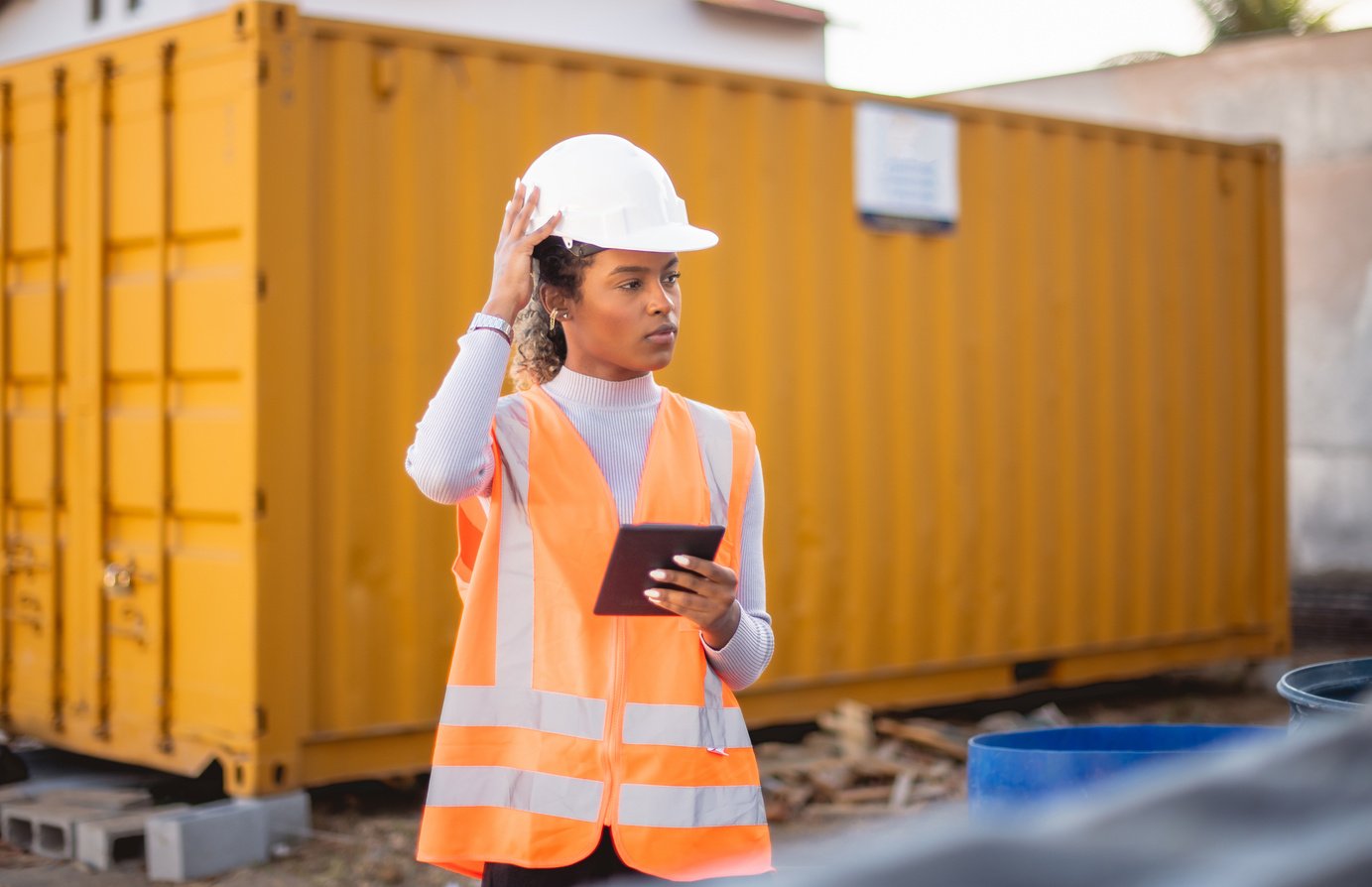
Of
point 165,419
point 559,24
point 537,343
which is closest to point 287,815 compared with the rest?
point 165,419

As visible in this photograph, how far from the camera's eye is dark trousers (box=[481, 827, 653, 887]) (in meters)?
2.23

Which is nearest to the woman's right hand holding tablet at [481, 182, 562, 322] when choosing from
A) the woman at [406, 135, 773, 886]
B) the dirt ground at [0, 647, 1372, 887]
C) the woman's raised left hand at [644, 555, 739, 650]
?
the woman at [406, 135, 773, 886]

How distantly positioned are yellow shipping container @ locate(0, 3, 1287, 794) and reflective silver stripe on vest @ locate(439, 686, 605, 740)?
3382 millimetres

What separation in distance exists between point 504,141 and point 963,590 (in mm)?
3225

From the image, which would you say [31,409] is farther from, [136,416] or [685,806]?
[685,806]

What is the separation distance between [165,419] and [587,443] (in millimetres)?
3854

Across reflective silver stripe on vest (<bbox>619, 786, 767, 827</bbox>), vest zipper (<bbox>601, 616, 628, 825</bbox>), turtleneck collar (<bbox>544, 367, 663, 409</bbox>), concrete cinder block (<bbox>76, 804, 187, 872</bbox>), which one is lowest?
concrete cinder block (<bbox>76, 804, 187, 872</bbox>)

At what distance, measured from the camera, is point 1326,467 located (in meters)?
13.4

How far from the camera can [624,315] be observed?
2432mm

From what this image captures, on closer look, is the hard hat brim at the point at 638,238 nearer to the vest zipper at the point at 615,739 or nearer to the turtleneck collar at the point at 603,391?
the turtleneck collar at the point at 603,391

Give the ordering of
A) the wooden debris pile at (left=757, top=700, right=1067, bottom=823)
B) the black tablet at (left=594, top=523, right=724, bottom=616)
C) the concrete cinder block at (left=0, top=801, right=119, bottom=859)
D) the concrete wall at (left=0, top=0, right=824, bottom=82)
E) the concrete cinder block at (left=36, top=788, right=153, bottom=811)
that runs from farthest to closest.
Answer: the concrete wall at (left=0, top=0, right=824, bottom=82)
the wooden debris pile at (left=757, top=700, right=1067, bottom=823)
the concrete cinder block at (left=36, top=788, right=153, bottom=811)
the concrete cinder block at (left=0, top=801, right=119, bottom=859)
the black tablet at (left=594, top=523, right=724, bottom=616)

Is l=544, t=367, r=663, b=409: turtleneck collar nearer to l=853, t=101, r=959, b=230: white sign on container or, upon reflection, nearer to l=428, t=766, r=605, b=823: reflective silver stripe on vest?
l=428, t=766, r=605, b=823: reflective silver stripe on vest

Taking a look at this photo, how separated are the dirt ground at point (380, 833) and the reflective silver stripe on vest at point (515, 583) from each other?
1.57 m

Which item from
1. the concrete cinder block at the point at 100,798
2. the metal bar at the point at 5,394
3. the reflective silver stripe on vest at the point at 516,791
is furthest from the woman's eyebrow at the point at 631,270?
the metal bar at the point at 5,394
